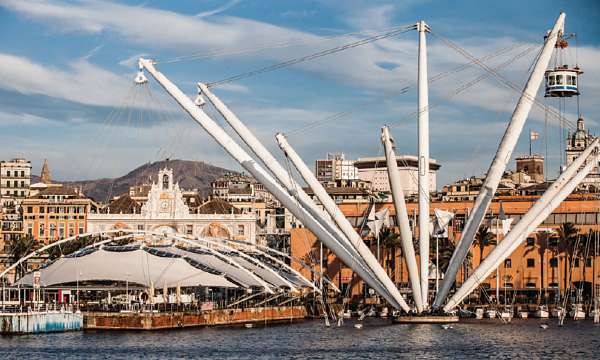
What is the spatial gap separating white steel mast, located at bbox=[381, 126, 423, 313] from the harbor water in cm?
306

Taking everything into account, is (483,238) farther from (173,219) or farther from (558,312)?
(173,219)

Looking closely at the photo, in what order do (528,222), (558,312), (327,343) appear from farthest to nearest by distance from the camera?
1. (558,312)
2. (528,222)
3. (327,343)

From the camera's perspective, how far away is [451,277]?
298ft

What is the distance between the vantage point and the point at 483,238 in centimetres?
13462

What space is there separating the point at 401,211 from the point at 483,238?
46094 millimetres

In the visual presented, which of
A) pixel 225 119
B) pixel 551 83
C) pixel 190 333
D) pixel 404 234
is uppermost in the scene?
pixel 551 83

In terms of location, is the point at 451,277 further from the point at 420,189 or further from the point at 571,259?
the point at 571,259

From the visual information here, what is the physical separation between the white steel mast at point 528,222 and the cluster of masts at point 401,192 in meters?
0.07

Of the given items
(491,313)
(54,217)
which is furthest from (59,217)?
(491,313)

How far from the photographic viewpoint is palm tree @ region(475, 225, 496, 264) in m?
134

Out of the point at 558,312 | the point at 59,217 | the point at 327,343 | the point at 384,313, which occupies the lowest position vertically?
the point at 327,343

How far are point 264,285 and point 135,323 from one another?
22.7 meters

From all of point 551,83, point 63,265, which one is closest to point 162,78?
point 63,265

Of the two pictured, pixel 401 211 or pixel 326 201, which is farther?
pixel 401 211
